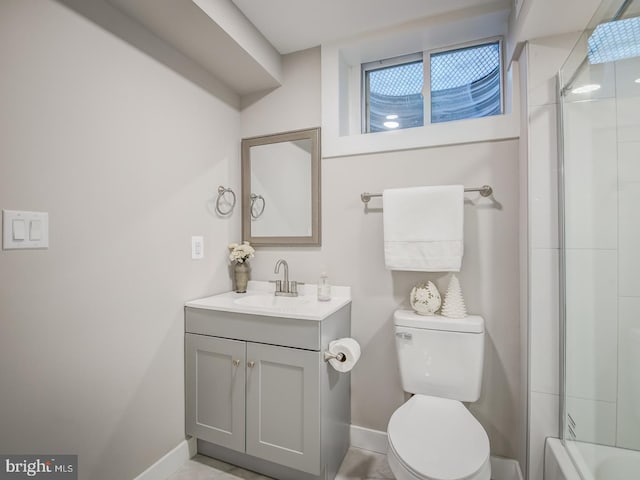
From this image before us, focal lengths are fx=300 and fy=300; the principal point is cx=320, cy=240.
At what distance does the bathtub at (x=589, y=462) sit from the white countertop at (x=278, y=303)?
3.51 ft

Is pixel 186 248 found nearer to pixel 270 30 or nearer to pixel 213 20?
pixel 213 20

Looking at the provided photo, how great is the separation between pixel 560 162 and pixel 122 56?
201 centimetres

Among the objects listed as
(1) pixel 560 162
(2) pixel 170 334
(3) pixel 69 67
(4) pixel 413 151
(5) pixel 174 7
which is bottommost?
(2) pixel 170 334

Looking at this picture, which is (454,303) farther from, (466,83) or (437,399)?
(466,83)

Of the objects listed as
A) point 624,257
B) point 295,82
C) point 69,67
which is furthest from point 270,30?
point 624,257

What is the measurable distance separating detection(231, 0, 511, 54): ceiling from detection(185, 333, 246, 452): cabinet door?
A: 176cm

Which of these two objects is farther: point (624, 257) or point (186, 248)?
point (186, 248)

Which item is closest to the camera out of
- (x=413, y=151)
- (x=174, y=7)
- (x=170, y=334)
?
(x=174, y=7)

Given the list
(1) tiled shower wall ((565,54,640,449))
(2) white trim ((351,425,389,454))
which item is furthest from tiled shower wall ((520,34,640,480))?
(2) white trim ((351,425,389,454))

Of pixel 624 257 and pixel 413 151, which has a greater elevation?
pixel 413 151

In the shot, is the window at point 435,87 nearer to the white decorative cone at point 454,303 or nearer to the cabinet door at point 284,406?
the white decorative cone at point 454,303

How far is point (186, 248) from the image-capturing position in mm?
1678

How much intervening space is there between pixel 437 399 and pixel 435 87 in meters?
1.77

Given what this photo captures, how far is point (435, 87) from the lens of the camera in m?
1.87
